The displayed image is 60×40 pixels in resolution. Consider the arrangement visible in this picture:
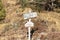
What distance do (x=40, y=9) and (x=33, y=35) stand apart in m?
4.08

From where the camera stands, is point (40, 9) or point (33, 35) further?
point (40, 9)

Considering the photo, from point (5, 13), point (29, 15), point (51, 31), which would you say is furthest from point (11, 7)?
point (29, 15)

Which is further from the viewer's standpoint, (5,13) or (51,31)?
(5,13)

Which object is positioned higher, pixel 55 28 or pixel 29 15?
pixel 29 15

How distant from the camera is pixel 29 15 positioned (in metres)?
9.03

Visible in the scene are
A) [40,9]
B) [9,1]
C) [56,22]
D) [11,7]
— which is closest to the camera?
[56,22]

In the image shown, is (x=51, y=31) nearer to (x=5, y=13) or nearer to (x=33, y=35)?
(x=33, y=35)

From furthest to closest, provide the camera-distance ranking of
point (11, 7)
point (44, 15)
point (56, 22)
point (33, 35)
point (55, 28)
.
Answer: point (11, 7), point (44, 15), point (56, 22), point (55, 28), point (33, 35)

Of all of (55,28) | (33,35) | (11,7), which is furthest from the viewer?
(11,7)

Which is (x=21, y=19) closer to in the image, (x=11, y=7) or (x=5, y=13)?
(x=5, y=13)

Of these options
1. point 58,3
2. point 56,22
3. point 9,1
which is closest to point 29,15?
point 56,22

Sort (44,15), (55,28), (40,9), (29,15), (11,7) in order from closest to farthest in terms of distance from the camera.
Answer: (29,15) → (55,28) → (44,15) → (40,9) → (11,7)

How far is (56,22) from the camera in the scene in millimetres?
13852

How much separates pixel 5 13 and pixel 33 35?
15.7 feet
